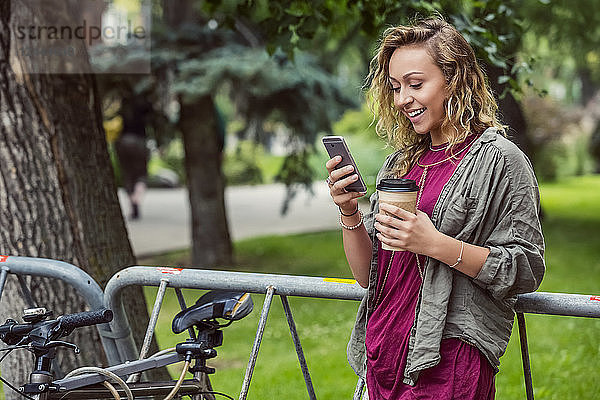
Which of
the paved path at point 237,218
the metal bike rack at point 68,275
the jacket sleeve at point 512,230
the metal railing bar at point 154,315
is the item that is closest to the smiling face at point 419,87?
the jacket sleeve at point 512,230

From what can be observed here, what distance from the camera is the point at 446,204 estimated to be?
2287 mm

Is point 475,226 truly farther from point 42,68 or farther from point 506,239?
point 42,68

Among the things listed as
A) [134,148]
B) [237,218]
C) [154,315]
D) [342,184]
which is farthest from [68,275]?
[237,218]

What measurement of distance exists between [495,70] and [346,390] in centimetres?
238

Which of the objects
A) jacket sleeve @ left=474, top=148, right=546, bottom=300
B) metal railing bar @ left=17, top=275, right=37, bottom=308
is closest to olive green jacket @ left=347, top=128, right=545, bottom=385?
jacket sleeve @ left=474, top=148, right=546, bottom=300

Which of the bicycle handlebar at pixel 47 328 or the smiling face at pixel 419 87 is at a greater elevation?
the smiling face at pixel 419 87

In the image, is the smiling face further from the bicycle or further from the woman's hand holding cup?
the bicycle

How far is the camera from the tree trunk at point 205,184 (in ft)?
32.7

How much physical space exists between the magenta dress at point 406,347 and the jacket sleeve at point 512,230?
0.15 meters

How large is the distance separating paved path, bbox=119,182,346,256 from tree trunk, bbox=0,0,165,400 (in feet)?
20.4

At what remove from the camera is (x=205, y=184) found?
33.5ft

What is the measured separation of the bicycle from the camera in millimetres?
2623

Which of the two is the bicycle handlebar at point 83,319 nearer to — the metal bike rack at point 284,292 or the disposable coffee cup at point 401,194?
the metal bike rack at point 284,292

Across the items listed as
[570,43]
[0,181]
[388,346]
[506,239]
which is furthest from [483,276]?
[570,43]
